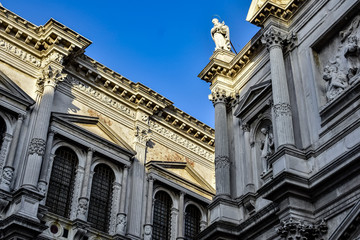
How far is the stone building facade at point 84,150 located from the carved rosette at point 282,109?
8.50 metres

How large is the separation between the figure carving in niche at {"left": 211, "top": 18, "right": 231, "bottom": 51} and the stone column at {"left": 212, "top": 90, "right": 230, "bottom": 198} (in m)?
2.66

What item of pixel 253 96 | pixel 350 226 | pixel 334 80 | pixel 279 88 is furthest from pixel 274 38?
pixel 350 226

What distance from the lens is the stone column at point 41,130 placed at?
738 inches

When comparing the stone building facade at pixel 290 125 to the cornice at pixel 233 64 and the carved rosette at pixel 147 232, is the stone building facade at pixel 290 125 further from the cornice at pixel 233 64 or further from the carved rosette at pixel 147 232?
the carved rosette at pixel 147 232

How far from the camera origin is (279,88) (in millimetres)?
15898

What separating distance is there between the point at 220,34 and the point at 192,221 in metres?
8.89

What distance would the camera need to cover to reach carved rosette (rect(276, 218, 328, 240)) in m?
12.7

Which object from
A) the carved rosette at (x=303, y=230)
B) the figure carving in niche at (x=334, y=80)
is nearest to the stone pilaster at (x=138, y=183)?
the carved rosette at (x=303, y=230)

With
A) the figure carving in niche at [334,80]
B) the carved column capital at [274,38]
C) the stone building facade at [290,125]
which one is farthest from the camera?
the carved column capital at [274,38]

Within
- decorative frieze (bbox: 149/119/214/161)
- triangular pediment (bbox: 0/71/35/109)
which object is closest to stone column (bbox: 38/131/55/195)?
triangular pediment (bbox: 0/71/35/109)

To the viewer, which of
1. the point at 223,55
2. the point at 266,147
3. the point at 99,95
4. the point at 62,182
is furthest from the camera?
the point at 99,95

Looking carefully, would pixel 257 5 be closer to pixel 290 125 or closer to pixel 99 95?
pixel 290 125

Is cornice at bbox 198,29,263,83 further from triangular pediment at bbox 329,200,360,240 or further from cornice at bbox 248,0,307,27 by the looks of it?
triangular pediment at bbox 329,200,360,240

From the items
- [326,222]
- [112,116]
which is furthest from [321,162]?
[112,116]
